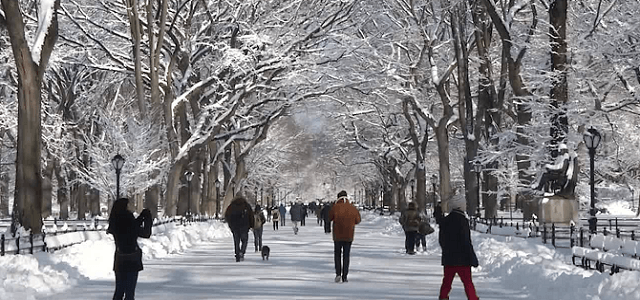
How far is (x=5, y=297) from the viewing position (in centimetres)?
1388

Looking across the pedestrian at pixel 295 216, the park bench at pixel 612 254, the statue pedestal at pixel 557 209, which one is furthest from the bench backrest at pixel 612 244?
the pedestrian at pixel 295 216

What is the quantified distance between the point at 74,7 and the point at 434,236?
1791 centimetres

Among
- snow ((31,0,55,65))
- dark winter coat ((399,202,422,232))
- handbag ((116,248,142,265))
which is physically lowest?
handbag ((116,248,142,265))

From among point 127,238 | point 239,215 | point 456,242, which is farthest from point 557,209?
point 127,238

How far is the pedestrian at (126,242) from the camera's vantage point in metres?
12.3

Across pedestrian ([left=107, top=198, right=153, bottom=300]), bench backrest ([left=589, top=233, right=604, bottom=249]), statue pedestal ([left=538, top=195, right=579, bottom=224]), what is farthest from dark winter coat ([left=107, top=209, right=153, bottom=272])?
statue pedestal ([left=538, top=195, right=579, bottom=224])

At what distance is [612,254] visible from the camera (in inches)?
641

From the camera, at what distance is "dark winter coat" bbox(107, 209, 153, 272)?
1230 cm

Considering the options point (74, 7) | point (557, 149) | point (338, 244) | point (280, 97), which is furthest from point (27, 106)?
point (280, 97)

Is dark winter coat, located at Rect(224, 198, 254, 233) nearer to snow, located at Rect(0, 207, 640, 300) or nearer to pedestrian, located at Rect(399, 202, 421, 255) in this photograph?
snow, located at Rect(0, 207, 640, 300)

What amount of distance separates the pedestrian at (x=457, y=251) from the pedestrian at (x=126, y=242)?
3642 millimetres

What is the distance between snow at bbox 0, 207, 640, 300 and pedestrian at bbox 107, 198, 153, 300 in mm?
2500

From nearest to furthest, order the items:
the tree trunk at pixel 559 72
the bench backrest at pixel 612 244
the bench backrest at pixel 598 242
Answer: the bench backrest at pixel 612 244, the bench backrest at pixel 598 242, the tree trunk at pixel 559 72

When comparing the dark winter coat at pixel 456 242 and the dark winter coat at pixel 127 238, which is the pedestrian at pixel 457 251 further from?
the dark winter coat at pixel 127 238
